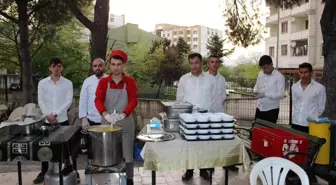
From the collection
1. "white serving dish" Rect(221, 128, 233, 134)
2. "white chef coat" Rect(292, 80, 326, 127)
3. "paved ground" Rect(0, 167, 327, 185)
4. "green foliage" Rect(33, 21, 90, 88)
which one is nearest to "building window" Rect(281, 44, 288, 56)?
"green foliage" Rect(33, 21, 90, 88)

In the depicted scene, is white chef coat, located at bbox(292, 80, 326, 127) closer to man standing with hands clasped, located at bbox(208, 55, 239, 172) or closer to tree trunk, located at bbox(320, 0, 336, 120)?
man standing with hands clasped, located at bbox(208, 55, 239, 172)

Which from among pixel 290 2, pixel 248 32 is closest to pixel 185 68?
pixel 248 32

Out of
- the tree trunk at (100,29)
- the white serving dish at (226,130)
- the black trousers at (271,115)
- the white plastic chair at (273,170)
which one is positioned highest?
the tree trunk at (100,29)

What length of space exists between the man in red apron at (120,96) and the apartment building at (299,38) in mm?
22166

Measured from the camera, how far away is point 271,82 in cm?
459

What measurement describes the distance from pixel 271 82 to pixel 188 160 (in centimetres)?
254

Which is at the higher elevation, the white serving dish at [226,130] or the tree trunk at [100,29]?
the tree trunk at [100,29]

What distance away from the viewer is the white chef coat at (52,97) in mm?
3975

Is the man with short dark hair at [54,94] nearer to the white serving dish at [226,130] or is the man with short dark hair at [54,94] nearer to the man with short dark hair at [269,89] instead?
the white serving dish at [226,130]

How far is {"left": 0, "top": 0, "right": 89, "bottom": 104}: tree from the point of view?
809cm

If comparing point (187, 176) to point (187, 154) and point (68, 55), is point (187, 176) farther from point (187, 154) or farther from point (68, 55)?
point (68, 55)

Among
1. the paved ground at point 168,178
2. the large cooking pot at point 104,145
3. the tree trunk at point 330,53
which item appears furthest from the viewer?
the tree trunk at point 330,53

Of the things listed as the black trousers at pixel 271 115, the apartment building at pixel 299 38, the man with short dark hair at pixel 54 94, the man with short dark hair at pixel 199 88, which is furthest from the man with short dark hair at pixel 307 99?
the apartment building at pixel 299 38

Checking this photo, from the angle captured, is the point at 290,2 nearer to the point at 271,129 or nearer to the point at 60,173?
the point at 271,129
